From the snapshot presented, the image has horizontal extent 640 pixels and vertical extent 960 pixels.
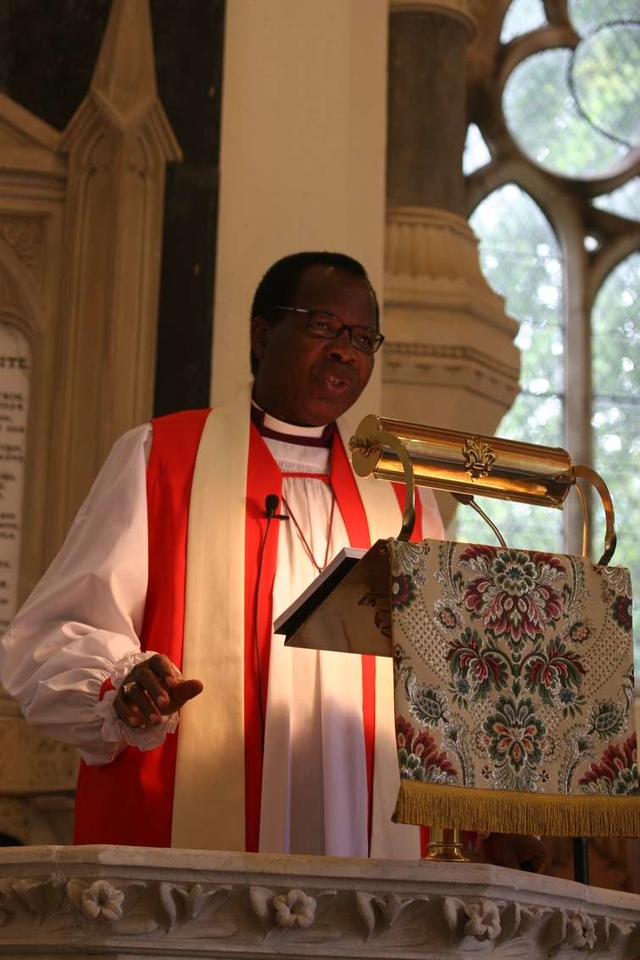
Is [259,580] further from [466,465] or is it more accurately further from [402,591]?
[402,591]

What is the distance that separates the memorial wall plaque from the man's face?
5.05ft

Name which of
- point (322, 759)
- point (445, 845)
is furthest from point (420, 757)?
point (322, 759)

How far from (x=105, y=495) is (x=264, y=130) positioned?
223 centimetres

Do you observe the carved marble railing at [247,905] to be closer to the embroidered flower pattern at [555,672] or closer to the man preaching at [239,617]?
the embroidered flower pattern at [555,672]

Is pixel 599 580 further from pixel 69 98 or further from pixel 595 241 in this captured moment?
pixel 595 241

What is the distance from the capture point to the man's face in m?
3.97

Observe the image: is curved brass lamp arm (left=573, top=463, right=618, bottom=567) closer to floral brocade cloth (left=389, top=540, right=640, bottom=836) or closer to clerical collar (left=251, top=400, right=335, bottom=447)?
floral brocade cloth (left=389, top=540, right=640, bottom=836)

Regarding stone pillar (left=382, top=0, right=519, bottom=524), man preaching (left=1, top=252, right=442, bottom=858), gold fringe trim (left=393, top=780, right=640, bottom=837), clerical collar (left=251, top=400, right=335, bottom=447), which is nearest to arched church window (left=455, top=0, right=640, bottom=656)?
stone pillar (left=382, top=0, right=519, bottom=524)

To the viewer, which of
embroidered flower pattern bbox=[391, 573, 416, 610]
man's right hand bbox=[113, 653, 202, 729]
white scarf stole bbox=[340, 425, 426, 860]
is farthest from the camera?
white scarf stole bbox=[340, 425, 426, 860]

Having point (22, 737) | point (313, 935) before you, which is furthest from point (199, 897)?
point (22, 737)

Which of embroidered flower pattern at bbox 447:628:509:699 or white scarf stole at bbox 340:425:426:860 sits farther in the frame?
white scarf stole at bbox 340:425:426:860

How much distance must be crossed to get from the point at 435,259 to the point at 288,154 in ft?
3.64

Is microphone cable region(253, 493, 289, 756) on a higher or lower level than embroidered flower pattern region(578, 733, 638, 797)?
higher

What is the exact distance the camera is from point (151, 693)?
3061 mm
